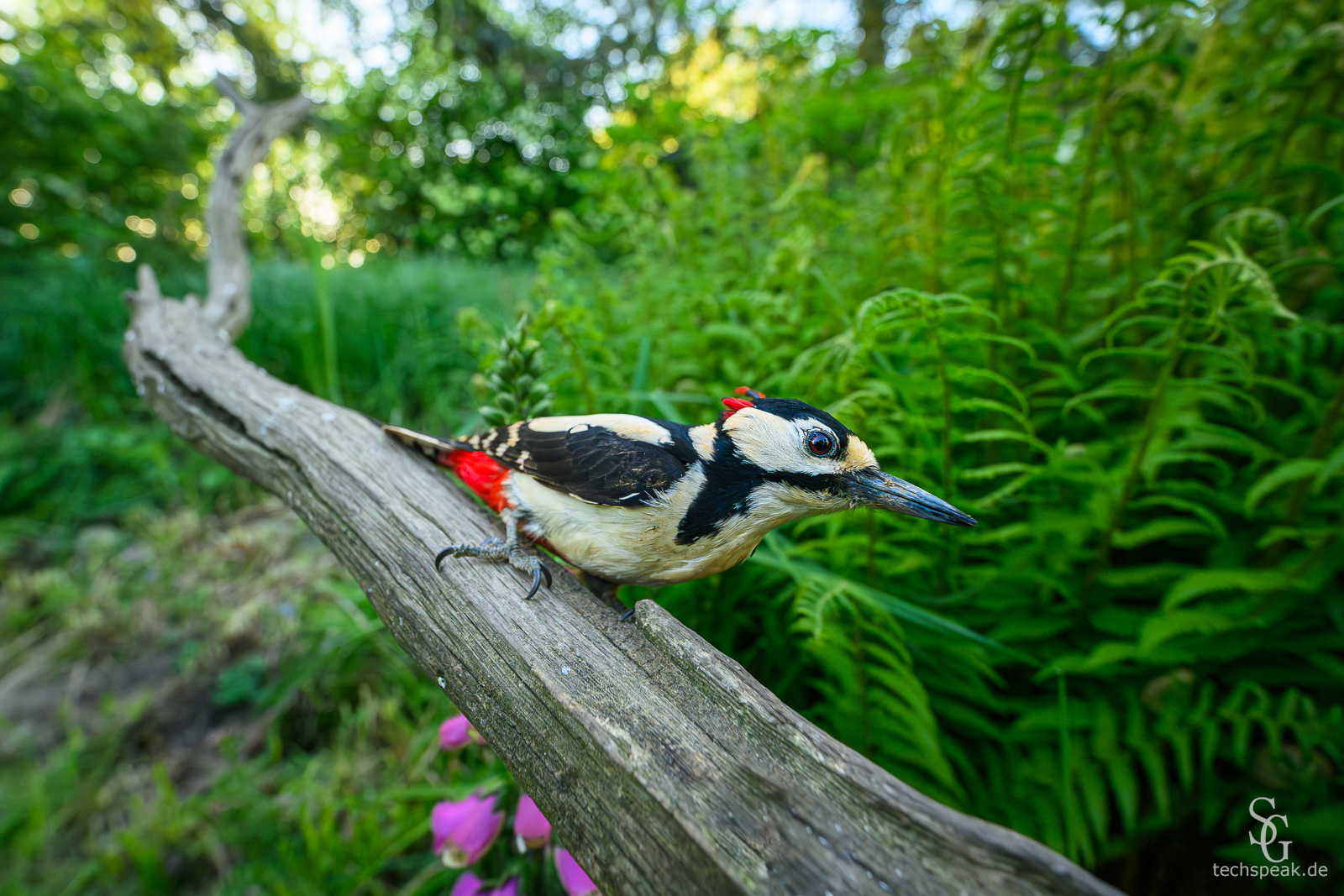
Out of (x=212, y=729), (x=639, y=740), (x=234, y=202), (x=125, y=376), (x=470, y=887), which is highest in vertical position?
(x=234, y=202)

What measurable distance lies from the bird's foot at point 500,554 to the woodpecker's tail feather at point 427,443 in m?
0.20

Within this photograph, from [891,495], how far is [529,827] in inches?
33.0

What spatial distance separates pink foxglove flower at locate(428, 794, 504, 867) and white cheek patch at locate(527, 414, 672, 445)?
72 centimetres

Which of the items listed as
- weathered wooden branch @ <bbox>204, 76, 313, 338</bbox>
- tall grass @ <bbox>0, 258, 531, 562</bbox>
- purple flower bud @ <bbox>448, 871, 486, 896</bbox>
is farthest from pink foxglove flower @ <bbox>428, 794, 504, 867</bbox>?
weathered wooden branch @ <bbox>204, 76, 313, 338</bbox>

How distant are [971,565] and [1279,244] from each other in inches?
35.1

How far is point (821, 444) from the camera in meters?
0.85

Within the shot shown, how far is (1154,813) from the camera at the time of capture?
3.91ft

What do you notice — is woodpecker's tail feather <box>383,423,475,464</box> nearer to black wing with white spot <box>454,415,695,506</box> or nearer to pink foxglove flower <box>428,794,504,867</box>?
black wing with white spot <box>454,415,695,506</box>

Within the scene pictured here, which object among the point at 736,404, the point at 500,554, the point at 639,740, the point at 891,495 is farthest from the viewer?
the point at 500,554

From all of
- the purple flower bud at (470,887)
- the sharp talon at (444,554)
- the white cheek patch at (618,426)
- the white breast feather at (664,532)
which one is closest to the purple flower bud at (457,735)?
the purple flower bud at (470,887)

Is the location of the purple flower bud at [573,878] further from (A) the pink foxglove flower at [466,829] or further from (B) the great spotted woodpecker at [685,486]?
(B) the great spotted woodpecker at [685,486]

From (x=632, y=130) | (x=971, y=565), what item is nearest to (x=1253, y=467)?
(x=971, y=565)

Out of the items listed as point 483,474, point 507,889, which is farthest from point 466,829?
point 483,474

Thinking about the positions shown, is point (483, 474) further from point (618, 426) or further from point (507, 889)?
point (507, 889)
